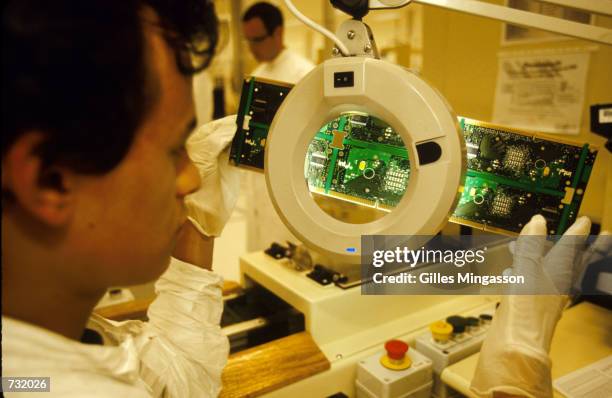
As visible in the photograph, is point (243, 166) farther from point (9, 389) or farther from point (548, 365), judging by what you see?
point (548, 365)

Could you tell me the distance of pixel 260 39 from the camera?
2.45 metres

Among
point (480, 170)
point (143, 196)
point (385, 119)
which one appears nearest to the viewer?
point (143, 196)

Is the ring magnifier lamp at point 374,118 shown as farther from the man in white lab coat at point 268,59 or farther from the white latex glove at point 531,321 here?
the man in white lab coat at point 268,59

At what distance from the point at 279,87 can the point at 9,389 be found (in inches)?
24.8

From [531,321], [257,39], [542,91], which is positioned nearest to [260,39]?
[257,39]

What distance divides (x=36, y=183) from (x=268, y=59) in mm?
2196

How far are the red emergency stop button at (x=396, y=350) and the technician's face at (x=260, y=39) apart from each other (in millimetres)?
1877

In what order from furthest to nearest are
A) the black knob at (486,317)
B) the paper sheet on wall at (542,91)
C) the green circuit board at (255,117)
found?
the paper sheet on wall at (542,91), the black knob at (486,317), the green circuit board at (255,117)

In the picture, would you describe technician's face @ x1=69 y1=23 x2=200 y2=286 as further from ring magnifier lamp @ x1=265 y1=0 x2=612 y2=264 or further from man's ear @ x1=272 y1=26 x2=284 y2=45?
man's ear @ x1=272 y1=26 x2=284 y2=45

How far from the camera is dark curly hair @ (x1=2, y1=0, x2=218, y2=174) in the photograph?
1.36ft

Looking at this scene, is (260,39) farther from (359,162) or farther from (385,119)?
(385,119)

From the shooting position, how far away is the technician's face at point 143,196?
0.51 m

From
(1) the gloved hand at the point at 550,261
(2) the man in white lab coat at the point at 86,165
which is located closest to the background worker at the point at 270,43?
(1) the gloved hand at the point at 550,261

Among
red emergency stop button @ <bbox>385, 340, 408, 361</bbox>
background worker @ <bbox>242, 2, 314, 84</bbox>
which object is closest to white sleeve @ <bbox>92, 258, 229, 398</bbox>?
red emergency stop button @ <bbox>385, 340, 408, 361</bbox>
